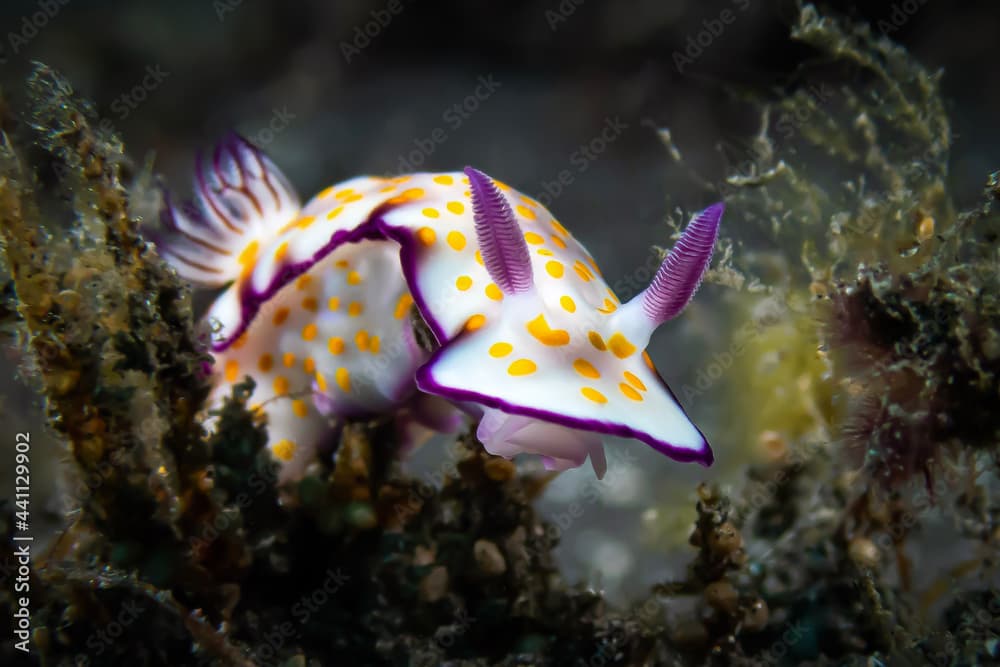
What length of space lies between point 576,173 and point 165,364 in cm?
336

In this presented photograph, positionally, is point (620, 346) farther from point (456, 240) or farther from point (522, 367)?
point (456, 240)

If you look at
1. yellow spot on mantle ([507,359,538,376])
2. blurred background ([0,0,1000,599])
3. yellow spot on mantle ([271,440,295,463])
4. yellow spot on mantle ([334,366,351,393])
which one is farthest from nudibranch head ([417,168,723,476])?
blurred background ([0,0,1000,599])

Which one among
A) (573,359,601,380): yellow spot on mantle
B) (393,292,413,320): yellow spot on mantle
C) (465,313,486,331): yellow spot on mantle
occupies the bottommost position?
(393,292,413,320): yellow spot on mantle

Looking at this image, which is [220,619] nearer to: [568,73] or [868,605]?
[868,605]

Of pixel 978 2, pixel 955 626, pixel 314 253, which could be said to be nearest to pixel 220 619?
pixel 314 253

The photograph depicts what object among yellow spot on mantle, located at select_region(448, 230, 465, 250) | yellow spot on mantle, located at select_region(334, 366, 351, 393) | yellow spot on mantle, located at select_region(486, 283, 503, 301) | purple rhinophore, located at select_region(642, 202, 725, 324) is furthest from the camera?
yellow spot on mantle, located at select_region(334, 366, 351, 393)

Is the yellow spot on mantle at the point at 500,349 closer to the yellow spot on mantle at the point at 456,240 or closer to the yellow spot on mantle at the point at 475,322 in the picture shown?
the yellow spot on mantle at the point at 475,322

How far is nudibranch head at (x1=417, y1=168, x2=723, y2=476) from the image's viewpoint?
4.06 ft

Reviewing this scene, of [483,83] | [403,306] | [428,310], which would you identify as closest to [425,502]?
[403,306]

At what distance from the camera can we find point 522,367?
4.25 ft

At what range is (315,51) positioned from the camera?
4.41 meters

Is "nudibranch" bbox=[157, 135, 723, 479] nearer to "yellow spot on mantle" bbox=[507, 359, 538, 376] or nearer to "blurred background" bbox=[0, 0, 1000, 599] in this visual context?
"yellow spot on mantle" bbox=[507, 359, 538, 376]

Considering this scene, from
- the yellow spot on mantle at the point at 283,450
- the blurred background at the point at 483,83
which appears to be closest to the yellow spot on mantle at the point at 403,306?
the yellow spot on mantle at the point at 283,450

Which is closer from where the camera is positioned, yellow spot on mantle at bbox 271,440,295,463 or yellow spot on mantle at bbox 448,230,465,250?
yellow spot on mantle at bbox 448,230,465,250
